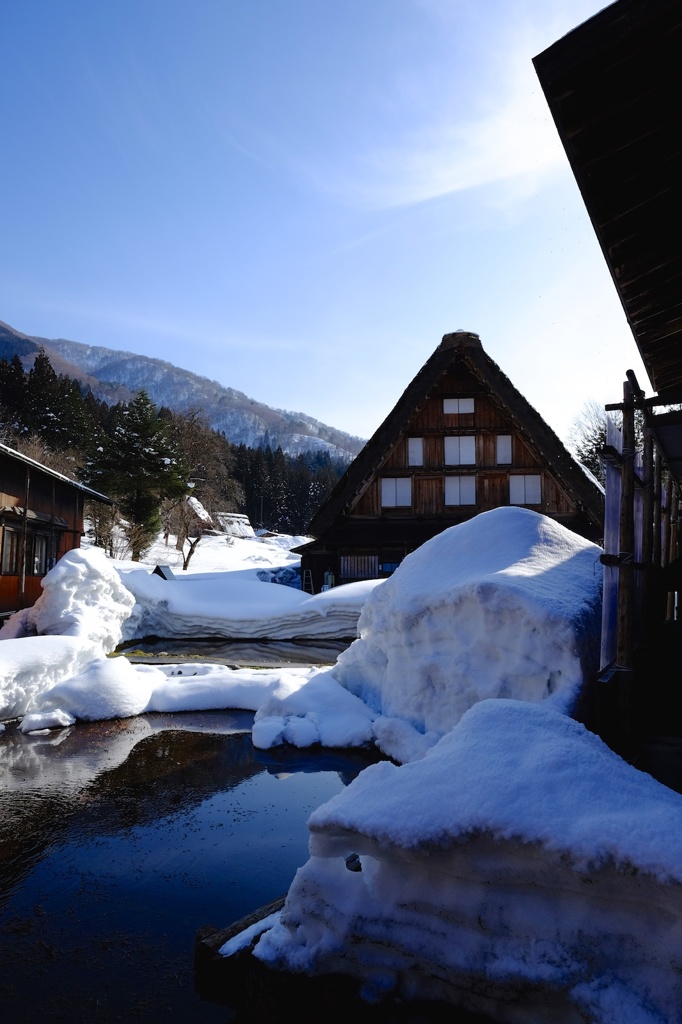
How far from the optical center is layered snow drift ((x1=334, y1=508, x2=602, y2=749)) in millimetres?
5328

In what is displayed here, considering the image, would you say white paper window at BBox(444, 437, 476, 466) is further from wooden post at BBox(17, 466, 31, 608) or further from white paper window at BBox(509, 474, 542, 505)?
wooden post at BBox(17, 466, 31, 608)

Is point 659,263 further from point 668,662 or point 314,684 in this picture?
point 314,684

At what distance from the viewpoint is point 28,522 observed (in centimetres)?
1560

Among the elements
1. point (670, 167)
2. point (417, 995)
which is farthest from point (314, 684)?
point (670, 167)

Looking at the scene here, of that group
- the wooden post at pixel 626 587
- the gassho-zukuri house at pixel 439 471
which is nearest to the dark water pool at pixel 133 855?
the wooden post at pixel 626 587

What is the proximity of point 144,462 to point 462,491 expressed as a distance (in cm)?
1882

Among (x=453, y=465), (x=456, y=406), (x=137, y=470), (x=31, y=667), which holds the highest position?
(x=456, y=406)

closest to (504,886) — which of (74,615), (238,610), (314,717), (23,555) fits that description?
(314,717)

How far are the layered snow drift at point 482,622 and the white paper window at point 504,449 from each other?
36.2ft

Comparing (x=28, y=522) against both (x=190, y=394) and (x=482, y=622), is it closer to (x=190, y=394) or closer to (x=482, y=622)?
(x=482, y=622)

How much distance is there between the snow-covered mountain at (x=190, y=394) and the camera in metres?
126

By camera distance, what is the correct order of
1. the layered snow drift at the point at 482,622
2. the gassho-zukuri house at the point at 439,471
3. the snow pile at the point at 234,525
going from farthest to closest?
the snow pile at the point at 234,525, the gassho-zukuri house at the point at 439,471, the layered snow drift at the point at 482,622

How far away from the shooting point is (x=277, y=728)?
770cm

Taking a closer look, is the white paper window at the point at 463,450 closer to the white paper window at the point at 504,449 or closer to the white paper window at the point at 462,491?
the white paper window at the point at 462,491
